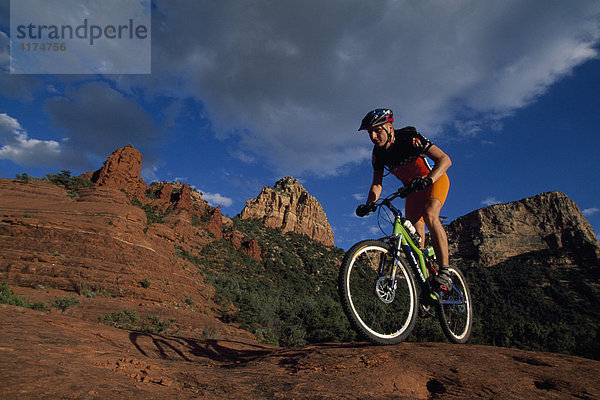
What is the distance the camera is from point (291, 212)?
121188mm

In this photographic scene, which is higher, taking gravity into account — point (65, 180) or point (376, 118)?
point (65, 180)

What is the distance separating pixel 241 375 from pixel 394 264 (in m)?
2.38

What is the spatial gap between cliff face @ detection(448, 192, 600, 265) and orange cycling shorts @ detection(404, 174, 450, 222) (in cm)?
12822

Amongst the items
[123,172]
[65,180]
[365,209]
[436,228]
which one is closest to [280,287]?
[123,172]

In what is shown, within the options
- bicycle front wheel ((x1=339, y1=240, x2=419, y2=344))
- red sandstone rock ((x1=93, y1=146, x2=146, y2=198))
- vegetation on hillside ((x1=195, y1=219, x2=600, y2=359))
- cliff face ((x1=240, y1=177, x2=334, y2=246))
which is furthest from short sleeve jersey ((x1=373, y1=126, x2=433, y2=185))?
cliff face ((x1=240, y1=177, x2=334, y2=246))

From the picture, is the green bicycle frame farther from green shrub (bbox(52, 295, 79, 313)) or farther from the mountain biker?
green shrub (bbox(52, 295, 79, 313))

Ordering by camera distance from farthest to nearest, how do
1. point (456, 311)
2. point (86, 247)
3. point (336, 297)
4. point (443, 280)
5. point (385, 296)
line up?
1. point (336, 297)
2. point (86, 247)
3. point (456, 311)
4. point (443, 280)
5. point (385, 296)

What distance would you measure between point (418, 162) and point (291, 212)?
11714cm

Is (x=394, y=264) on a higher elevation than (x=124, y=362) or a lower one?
higher

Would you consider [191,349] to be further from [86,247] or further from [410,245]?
[86,247]

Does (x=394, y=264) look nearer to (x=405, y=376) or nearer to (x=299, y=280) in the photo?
(x=405, y=376)

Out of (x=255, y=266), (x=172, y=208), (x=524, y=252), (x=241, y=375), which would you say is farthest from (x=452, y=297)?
(x=524, y=252)

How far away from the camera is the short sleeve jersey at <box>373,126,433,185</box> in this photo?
167 inches

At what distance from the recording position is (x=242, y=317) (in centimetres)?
2984
